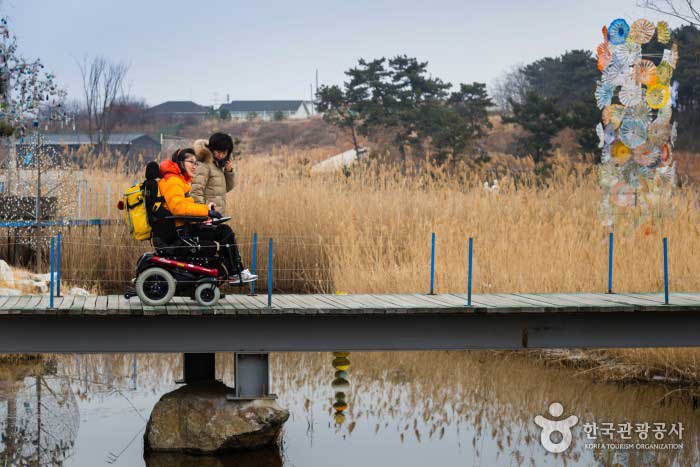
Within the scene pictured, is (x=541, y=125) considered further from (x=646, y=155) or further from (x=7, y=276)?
(x=7, y=276)

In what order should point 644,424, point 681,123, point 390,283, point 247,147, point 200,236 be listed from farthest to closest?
point 247,147 → point 681,123 → point 390,283 → point 644,424 → point 200,236

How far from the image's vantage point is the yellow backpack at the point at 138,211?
24.0ft

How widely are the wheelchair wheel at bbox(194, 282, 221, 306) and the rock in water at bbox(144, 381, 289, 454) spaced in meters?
0.76

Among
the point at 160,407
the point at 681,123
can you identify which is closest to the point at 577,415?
→ the point at 160,407

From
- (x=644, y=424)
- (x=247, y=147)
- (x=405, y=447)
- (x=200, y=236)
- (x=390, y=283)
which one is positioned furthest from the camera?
(x=247, y=147)

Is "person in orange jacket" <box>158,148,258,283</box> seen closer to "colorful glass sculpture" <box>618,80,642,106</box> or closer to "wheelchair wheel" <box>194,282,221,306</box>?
"wheelchair wheel" <box>194,282,221,306</box>

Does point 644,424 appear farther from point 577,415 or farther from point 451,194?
point 451,194

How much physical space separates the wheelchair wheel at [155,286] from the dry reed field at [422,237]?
4423 millimetres

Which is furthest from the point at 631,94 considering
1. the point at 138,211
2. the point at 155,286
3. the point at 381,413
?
the point at 155,286

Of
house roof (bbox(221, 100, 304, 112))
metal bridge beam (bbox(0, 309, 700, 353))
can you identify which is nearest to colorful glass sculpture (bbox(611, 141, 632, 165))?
metal bridge beam (bbox(0, 309, 700, 353))

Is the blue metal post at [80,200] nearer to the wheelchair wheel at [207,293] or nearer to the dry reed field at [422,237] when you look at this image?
the dry reed field at [422,237]

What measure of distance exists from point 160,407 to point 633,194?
25.6 ft

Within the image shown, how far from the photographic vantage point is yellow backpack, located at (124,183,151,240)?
288 inches

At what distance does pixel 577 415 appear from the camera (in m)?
8.79
